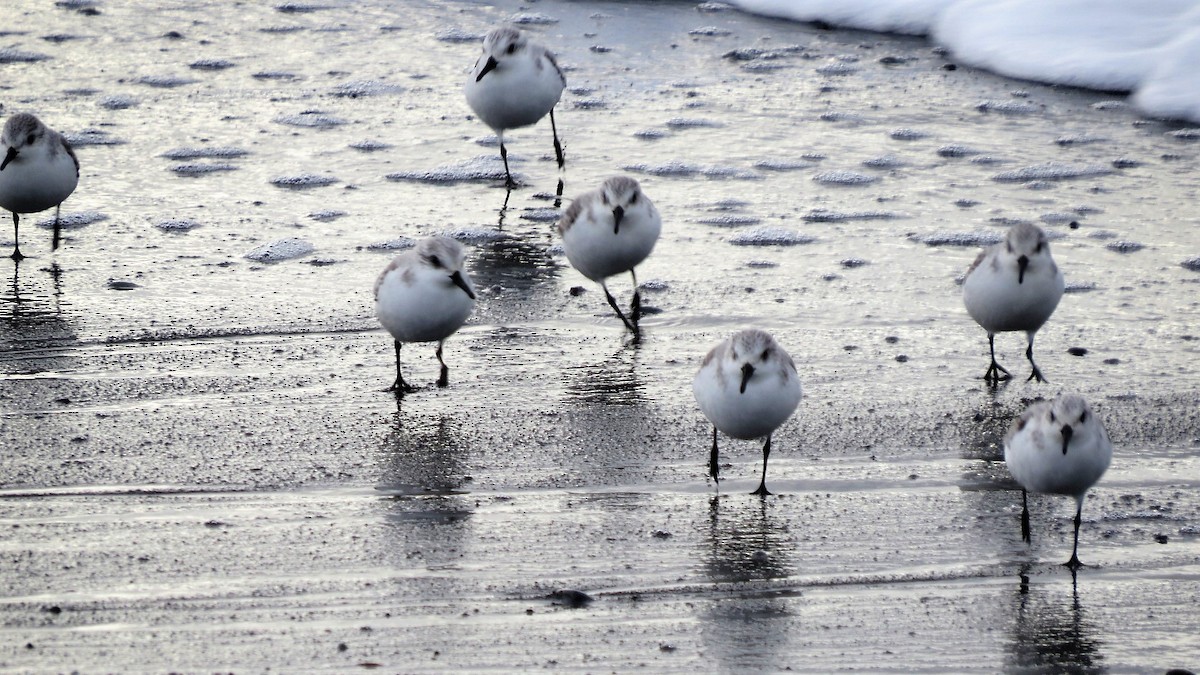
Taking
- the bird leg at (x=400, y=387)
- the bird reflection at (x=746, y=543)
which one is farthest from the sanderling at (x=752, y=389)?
the bird leg at (x=400, y=387)

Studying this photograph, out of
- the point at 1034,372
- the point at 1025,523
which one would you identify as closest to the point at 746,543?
the point at 1025,523

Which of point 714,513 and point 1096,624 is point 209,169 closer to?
point 714,513

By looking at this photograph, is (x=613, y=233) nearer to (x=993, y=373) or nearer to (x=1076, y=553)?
(x=993, y=373)

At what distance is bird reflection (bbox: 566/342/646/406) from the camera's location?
5582 mm

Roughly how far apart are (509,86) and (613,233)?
8.20 feet

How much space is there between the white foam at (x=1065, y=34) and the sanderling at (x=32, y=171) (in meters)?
6.80

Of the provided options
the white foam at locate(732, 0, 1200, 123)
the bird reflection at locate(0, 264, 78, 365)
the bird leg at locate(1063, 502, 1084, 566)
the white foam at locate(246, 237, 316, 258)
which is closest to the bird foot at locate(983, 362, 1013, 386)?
the bird leg at locate(1063, 502, 1084, 566)

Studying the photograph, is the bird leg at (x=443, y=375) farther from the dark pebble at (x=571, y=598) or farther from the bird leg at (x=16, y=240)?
the bird leg at (x=16, y=240)

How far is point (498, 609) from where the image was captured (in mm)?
4000

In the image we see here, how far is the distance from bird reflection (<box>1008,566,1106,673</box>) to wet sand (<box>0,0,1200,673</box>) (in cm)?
1

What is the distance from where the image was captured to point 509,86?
849 cm

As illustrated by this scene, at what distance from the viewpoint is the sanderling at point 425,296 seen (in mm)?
5566

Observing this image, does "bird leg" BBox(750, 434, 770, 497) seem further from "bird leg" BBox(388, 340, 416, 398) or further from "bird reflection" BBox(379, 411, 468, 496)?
"bird leg" BBox(388, 340, 416, 398)

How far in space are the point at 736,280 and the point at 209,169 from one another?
3291mm
